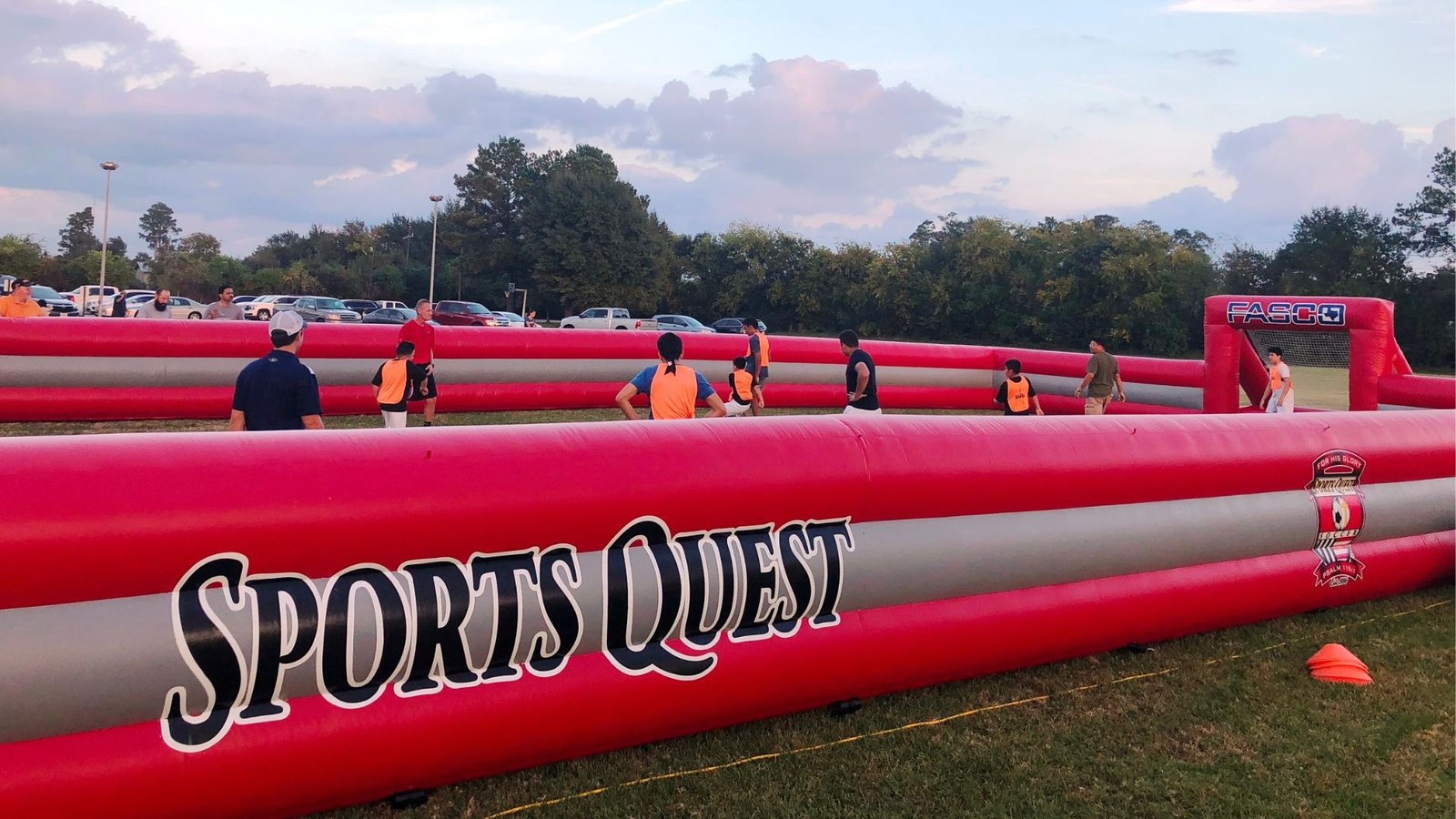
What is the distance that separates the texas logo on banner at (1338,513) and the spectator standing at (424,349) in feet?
27.4

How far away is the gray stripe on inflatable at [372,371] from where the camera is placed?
10461mm

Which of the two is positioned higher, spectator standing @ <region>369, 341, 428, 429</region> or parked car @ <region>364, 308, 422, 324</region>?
parked car @ <region>364, 308, 422, 324</region>

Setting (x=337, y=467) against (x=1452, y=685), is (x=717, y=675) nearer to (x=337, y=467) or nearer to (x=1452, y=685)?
(x=337, y=467)

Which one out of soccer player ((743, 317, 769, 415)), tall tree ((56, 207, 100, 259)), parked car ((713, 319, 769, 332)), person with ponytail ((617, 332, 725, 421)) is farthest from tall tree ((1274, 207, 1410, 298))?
tall tree ((56, 207, 100, 259))

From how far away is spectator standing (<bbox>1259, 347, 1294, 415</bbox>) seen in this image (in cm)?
1159

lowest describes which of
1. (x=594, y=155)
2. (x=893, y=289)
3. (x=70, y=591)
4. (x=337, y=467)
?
(x=70, y=591)

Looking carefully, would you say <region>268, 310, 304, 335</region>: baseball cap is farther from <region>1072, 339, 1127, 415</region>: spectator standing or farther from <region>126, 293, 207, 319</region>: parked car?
<region>126, 293, 207, 319</region>: parked car

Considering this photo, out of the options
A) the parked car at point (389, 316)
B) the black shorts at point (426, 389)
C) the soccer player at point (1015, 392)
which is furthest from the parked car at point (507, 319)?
the soccer player at point (1015, 392)

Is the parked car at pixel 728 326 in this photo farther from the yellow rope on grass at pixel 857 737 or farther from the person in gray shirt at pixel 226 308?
the yellow rope on grass at pixel 857 737

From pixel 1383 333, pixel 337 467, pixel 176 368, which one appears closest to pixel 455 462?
pixel 337 467

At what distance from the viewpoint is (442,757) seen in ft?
11.3

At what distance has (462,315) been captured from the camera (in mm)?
34688

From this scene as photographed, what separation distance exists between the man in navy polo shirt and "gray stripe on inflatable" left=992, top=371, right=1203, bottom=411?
12452 millimetres

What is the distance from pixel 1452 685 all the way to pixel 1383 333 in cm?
715
